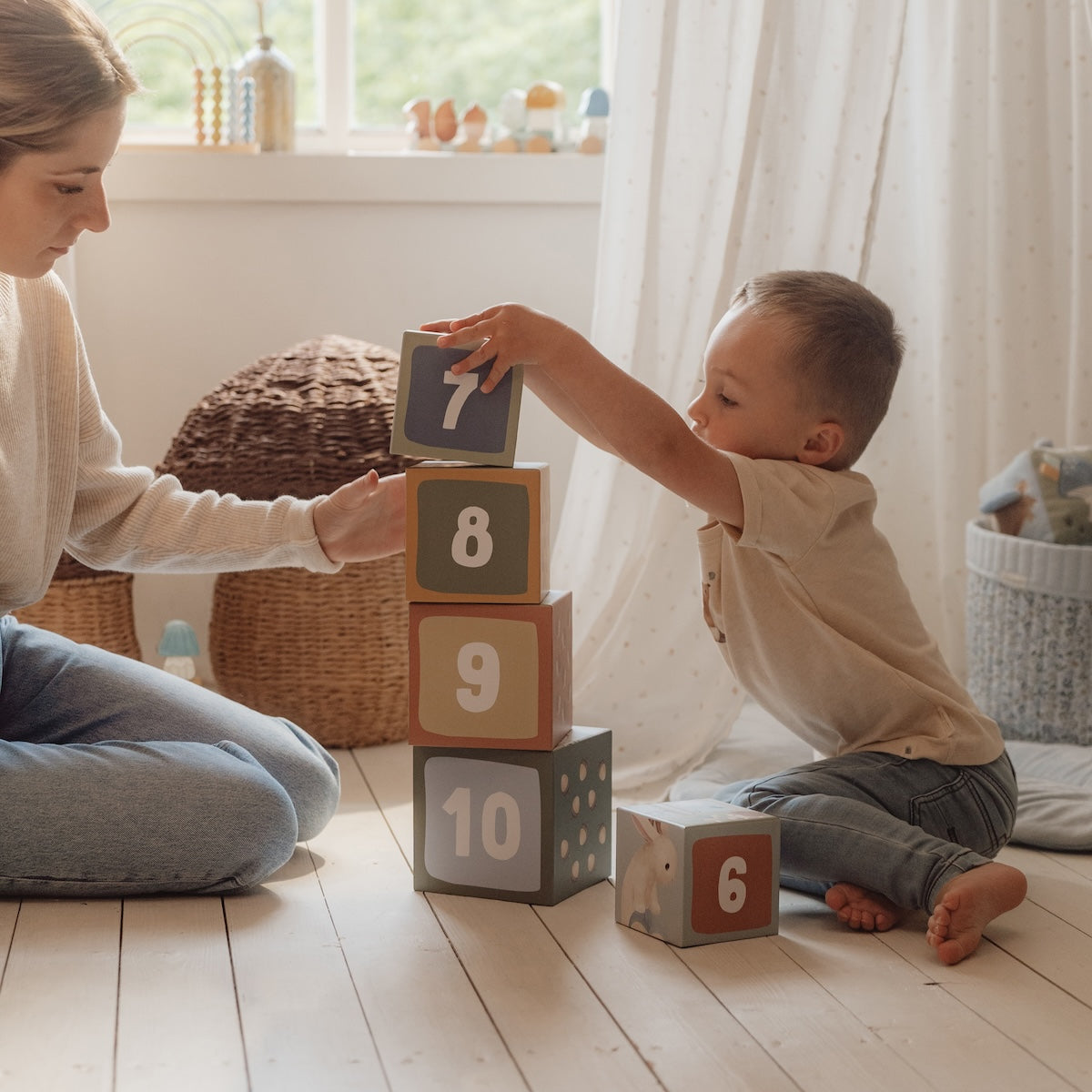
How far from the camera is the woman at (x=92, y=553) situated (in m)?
1.32

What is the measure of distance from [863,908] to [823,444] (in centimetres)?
47

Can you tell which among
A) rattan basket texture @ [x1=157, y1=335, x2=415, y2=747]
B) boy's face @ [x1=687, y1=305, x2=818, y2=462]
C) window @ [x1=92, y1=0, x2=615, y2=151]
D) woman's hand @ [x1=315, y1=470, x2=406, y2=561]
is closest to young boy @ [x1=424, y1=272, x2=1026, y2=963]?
boy's face @ [x1=687, y1=305, x2=818, y2=462]

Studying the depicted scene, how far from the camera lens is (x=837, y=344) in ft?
4.72

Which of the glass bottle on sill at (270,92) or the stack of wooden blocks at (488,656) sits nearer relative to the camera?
the stack of wooden blocks at (488,656)

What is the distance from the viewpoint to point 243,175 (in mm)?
2385

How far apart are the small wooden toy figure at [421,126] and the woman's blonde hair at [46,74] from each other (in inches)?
48.9

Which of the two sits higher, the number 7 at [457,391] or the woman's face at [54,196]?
the woman's face at [54,196]

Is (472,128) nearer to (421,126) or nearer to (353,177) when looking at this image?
(421,126)

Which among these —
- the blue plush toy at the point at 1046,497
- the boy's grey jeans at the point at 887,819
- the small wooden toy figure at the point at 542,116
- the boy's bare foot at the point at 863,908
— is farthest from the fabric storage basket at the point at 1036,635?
the small wooden toy figure at the point at 542,116

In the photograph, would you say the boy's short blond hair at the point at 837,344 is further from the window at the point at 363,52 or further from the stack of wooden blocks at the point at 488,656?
the window at the point at 363,52

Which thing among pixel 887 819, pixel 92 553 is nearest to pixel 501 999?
pixel 887 819

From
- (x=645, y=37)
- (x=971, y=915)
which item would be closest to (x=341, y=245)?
(x=645, y=37)

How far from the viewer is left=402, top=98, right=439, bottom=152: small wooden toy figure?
254 cm

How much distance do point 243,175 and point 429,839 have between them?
1385 mm
